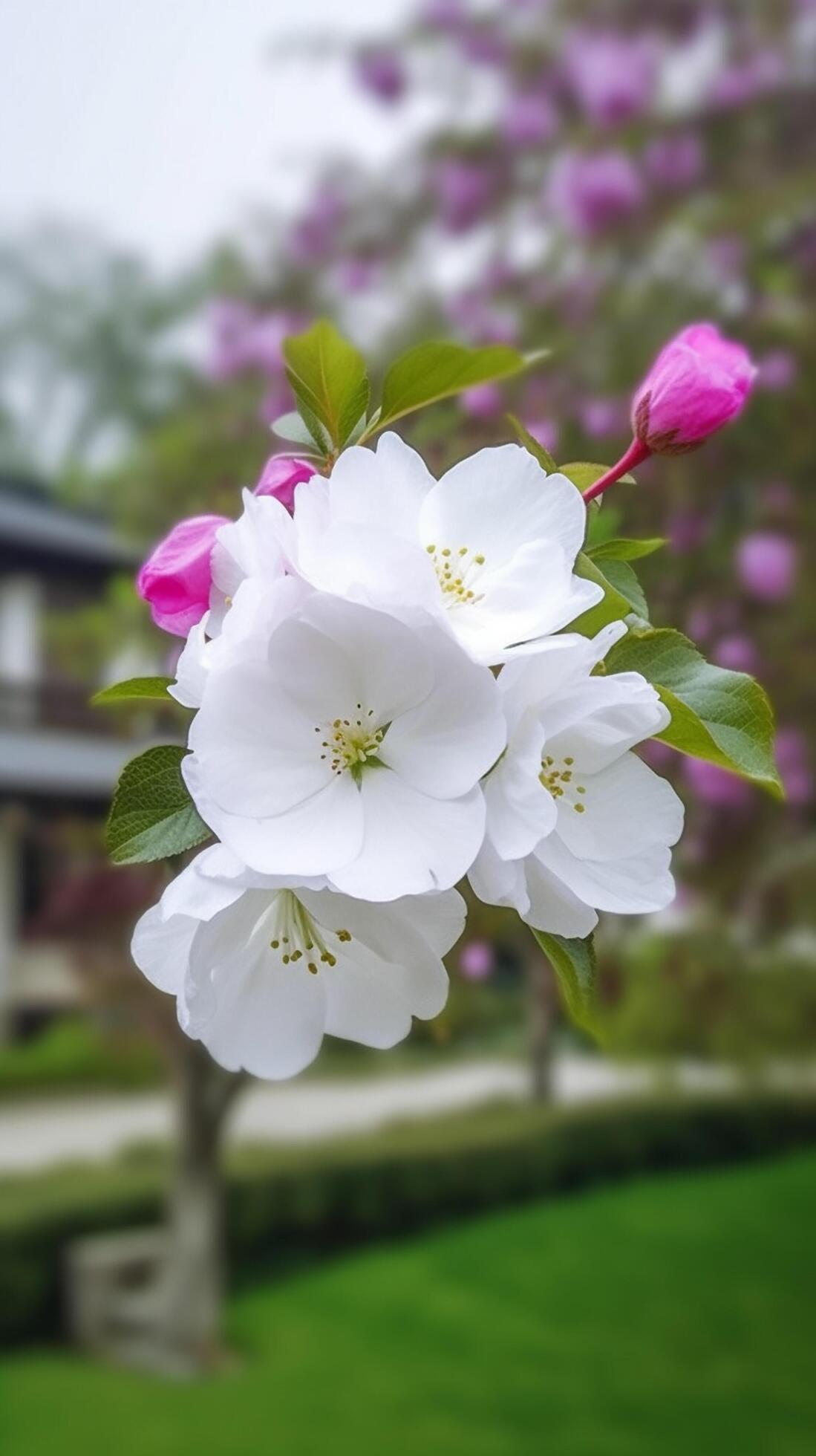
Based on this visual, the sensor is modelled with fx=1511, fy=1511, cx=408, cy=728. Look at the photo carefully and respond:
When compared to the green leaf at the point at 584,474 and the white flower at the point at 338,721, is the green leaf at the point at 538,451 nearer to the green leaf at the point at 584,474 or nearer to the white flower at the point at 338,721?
the green leaf at the point at 584,474

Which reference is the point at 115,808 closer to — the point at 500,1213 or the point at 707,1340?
the point at 707,1340

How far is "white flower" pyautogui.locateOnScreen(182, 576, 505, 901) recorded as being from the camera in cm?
39

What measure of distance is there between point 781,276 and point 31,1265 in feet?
10.9

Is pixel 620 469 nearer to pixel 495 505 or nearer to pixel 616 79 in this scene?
pixel 495 505

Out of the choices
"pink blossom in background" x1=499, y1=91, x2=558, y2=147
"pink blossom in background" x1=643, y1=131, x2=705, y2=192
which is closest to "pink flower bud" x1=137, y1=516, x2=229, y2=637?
"pink blossom in background" x1=643, y1=131, x2=705, y2=192

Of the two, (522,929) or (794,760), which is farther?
(794,760)

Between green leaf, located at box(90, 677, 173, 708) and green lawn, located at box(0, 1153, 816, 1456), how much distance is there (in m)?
3.45

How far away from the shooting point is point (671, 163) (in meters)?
3.06

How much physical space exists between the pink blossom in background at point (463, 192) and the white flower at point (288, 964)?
316 cm

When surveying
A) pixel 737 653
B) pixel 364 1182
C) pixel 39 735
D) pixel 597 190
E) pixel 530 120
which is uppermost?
pixel 530 120

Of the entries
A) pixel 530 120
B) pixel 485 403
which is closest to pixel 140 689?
pixel 485 403

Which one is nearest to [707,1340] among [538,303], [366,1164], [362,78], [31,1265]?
[366,1164]

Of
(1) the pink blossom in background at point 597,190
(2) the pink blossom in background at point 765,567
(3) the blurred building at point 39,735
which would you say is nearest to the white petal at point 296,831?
(2) the pink blossom in background at point 765,567

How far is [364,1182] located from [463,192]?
11.1 ft
